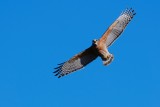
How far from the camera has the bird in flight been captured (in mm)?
24766

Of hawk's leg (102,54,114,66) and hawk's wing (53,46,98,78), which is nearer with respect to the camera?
hawk's leg (102,54,114,66)

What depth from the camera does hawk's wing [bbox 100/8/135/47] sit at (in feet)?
82.3

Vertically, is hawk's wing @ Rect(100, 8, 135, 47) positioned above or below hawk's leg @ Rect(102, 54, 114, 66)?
above

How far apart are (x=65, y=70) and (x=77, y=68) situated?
610 millimetres

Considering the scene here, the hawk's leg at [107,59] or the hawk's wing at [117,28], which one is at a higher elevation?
the hawk's wing at [117,28]

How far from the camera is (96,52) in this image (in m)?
24.9

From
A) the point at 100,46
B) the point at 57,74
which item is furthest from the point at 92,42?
the point at 57,74

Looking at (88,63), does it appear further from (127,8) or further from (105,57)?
(127,8)

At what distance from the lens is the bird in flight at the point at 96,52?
24766mm

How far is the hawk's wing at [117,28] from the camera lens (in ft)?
82.3

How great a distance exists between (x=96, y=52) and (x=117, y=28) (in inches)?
55.5

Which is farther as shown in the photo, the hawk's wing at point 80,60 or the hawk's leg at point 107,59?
the hawk's wing at point 80,60

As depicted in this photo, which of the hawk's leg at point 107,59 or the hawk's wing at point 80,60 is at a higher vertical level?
the hawk's wing at point 80,60

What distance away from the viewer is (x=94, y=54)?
2506cm
